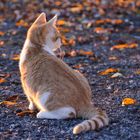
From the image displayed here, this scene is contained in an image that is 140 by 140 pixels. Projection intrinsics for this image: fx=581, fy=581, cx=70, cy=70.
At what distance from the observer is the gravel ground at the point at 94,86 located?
5859mm

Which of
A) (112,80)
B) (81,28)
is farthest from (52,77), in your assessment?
(81,28)

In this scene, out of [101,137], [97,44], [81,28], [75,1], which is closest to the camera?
[101,137]

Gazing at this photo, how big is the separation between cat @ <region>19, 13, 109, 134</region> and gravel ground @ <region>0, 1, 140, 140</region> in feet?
0.32

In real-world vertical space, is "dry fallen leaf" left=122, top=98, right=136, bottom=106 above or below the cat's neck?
below

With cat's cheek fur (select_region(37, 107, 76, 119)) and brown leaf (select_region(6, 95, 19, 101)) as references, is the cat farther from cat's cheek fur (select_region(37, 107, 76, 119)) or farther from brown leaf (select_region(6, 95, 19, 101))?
brown leaf (select_region(6, 95, 19, 101))

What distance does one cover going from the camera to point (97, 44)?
11.2 metres

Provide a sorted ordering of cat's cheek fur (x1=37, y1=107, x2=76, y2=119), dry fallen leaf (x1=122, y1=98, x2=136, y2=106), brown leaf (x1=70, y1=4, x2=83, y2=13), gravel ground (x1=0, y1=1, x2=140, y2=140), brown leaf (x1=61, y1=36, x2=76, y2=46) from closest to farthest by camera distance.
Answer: gravel ground (x1=0, y1=1, x2=140, y2=140) → cat's cheek fur (x1=37, y1=107, x2=76, y2=119) → dry fallen leaf (x1=122, y1=98, x2=136, y2=106) → brown leaf (x1=61, y1=36, x2=76, y2=46) → brown leaf (x1=70, y1=4, x2=83, y2=13)

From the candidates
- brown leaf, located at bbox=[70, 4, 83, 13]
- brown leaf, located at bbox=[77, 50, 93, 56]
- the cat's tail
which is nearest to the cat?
the cat's tail

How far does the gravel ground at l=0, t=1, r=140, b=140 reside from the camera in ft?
19.2

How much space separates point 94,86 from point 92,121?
2.23 m

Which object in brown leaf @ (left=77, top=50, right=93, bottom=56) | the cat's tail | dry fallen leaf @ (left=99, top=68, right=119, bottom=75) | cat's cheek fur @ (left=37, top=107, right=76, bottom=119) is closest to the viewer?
the cat's tail

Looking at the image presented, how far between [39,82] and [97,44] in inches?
192

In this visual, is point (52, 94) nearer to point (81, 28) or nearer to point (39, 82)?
point (39, 82)

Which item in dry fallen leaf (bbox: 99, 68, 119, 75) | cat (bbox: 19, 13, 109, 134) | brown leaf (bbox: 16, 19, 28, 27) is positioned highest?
cat (bbox: 19, 13, 109, 134)
